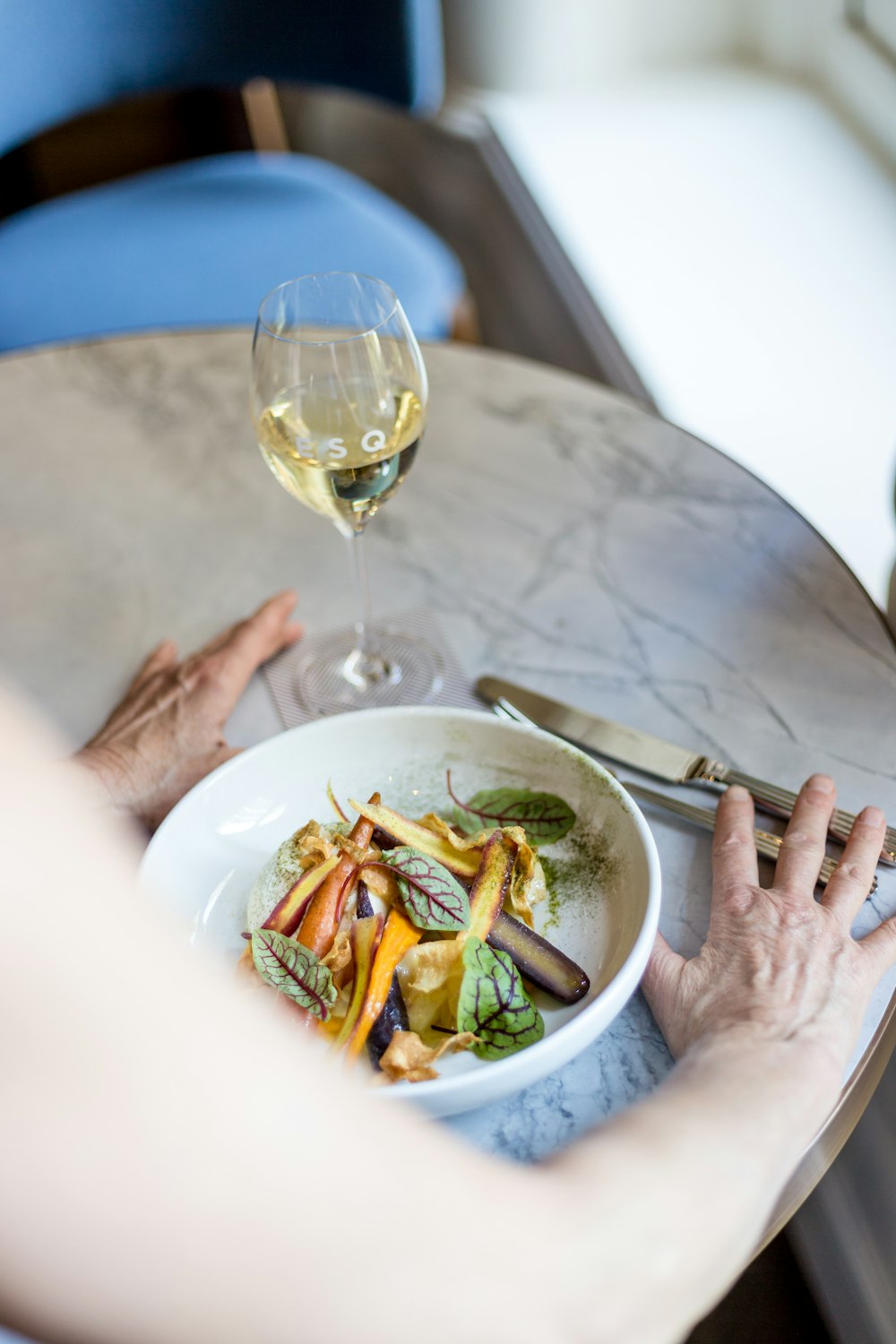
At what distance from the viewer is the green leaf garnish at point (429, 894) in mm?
582

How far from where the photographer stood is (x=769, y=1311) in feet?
3.73

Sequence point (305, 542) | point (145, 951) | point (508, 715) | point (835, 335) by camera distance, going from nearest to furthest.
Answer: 1. point (145, 951)
2. point (508, 715)
3. point (305, 542)
4. point (835, 335)

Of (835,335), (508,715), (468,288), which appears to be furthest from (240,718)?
(468,288)

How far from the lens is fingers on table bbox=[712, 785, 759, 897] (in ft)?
2.20

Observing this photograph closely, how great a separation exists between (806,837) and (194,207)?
1.42 meters

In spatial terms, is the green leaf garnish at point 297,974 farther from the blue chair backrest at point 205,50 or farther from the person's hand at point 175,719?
the blue chair backrest at point 205,50

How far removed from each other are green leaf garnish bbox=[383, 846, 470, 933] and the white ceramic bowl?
0.06m

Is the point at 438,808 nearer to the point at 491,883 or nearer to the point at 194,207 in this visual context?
the point at 491,883

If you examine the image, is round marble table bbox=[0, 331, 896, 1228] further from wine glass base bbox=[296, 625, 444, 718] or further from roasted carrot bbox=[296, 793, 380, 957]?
roasted carrot bbox=[296, 793, 380, 957]

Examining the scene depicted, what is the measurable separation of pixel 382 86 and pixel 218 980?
1.57 metres

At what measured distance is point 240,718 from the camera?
0.86 m

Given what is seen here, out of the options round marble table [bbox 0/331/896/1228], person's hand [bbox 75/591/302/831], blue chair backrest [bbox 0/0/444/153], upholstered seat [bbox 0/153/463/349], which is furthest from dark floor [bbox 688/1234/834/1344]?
blue chair backrest [bbox 0/0/444/153]

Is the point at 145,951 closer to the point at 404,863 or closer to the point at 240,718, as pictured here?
the point at 404,863

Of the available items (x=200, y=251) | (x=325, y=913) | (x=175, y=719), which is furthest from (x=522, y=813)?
(x=200, y=251)
